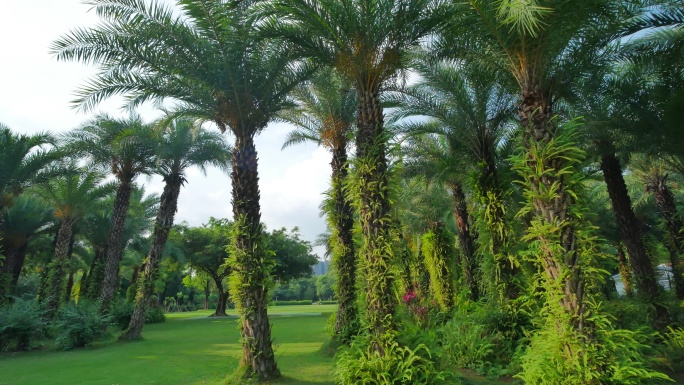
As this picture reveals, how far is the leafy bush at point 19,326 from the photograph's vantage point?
45.5ft

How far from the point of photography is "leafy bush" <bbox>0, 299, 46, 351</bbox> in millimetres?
13867

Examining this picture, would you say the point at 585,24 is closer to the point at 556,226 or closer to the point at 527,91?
the point at 527,91

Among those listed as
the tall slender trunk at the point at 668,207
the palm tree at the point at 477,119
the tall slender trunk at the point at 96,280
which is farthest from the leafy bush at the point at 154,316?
the tall slender trunk at the point at 668,207

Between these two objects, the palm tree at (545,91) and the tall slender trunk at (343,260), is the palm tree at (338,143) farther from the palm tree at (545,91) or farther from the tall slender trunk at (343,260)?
the palm tree at (545,91)

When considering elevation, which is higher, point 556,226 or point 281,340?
point 556,226

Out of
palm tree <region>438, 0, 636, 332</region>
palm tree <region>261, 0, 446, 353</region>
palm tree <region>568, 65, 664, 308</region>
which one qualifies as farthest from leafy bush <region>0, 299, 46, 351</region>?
palm tree <region>568, 65, 664, 308</region>

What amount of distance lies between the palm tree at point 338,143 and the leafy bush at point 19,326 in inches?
438

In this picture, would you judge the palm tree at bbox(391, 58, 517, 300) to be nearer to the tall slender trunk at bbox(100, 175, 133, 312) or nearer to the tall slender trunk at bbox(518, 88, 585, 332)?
the tall slender trunk at bbox(518, 88, 585, 332)

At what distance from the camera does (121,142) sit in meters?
15.3

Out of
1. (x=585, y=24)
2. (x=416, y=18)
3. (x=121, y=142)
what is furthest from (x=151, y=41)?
(x=585, y=24)

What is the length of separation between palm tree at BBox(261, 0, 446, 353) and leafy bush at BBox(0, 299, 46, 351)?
13.4 m

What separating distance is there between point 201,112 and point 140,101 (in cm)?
220

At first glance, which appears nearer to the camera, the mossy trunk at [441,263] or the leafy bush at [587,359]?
the leafy bush at [587,359]

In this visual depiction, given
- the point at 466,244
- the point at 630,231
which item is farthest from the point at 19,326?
the point at 630,231
